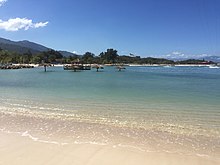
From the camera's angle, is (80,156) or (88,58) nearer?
(80,156)

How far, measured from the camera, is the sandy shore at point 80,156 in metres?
6.05

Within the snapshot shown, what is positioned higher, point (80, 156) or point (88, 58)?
point (88, 58)

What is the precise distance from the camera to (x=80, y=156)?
639 cm

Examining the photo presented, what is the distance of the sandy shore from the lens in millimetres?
6055

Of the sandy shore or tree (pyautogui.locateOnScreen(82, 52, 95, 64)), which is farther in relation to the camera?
tree (pyautogui.locateOnScreen(82, 52, 95, 64))

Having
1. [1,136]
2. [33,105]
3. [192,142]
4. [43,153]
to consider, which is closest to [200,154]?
[192,142]

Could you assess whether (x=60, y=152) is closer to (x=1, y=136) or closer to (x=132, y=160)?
(x=132, y=160)

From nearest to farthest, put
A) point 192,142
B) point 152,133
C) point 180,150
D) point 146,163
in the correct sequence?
point 146,163 → point 180,150 → point 192,142 → point 152,133

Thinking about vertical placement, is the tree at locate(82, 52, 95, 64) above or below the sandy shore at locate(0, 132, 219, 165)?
above

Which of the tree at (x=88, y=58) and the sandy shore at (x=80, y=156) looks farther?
the tree at (x=88, y=58)

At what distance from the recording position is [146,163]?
606 cm

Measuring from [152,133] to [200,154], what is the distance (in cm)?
231

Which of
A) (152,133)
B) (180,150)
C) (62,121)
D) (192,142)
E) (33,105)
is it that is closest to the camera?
(180,150)

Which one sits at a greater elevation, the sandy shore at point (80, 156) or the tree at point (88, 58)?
the tree at point (88, 58)
